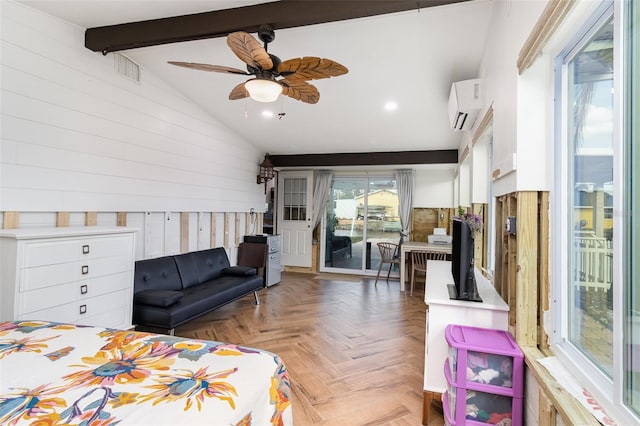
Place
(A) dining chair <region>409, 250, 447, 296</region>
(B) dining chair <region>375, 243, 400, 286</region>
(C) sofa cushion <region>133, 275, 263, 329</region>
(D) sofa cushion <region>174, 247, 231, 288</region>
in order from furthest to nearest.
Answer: (B) dining chair <region>375, 243, 400, 286</region> → (A) dining chair <region>409, 250, 447, 296</region> → (D) sofa cushion <region>174, 247, 231, 288</region> → (C) sofa cushion <region>133, 275, 263, 329</region>

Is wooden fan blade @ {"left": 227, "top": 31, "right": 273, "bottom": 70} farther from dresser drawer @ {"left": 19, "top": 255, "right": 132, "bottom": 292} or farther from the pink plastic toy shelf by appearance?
the pink plastic toy shelf

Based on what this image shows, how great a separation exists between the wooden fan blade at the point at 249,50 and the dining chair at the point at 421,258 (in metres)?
3.92

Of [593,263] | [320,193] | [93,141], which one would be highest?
[93,141]

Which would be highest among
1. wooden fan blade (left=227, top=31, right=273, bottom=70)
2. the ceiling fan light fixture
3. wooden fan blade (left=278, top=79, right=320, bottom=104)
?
wooden fan blade (left=227, top=31, right=273, bottom=70)

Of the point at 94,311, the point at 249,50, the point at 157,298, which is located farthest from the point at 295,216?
the point at 249,50

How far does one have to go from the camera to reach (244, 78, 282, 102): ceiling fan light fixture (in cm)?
217

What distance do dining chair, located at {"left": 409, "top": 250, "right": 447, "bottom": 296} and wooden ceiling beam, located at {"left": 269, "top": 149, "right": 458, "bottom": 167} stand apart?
1623 mm

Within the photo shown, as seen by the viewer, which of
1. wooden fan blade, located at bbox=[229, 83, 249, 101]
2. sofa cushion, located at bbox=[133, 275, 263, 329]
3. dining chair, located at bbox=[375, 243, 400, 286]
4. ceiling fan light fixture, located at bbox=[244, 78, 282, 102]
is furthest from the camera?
dining chair, located at bbox=[375, 243, 400, 286]

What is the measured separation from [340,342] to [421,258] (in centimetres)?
266

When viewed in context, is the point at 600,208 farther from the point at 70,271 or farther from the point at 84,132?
the point at 84,132

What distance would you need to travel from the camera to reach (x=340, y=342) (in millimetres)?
3088

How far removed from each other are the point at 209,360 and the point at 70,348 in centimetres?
64

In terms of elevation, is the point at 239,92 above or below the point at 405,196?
above

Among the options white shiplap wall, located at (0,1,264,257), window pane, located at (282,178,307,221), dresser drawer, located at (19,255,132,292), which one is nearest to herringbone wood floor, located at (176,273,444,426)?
dresser drawer, located at (19,255,132,292)
